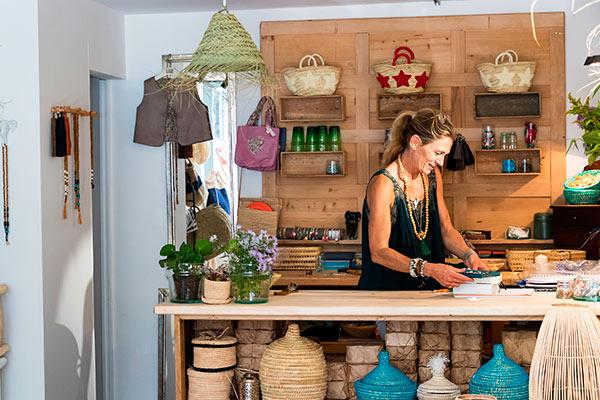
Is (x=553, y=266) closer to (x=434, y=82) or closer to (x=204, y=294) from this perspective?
(x=204, y=294)

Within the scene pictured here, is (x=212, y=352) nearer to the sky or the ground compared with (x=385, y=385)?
nearer to the sky

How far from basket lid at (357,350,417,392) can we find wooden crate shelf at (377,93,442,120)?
3108 millimetres

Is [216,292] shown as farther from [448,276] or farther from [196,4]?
[196,4]

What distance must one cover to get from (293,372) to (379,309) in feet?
1.45

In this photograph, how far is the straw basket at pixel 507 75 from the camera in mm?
6648

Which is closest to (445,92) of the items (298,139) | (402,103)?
(402,103)

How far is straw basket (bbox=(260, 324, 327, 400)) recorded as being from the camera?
4.07 metres

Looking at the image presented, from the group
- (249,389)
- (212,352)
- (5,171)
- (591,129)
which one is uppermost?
(591,129)

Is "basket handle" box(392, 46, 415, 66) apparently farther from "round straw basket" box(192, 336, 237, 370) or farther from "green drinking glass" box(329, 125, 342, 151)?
"round straw basket" box(192, 336, 237, 370)

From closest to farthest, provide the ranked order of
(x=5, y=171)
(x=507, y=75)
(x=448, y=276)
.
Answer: (x=448, y=276)
(x=5, y=171)
(x=507, y=75)

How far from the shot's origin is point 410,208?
16.0ft

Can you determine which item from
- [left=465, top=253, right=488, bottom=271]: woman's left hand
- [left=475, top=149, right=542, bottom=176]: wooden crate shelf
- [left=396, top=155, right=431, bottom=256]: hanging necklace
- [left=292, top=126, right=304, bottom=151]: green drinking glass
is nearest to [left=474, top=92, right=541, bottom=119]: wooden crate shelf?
[left=475, top=149, right=542, bottom=176]: wooden crate shelf

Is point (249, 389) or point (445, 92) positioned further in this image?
point (445, 92)

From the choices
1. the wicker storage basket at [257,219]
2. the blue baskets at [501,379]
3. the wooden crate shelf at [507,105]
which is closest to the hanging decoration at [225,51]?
the blue baskets at [501,379]
